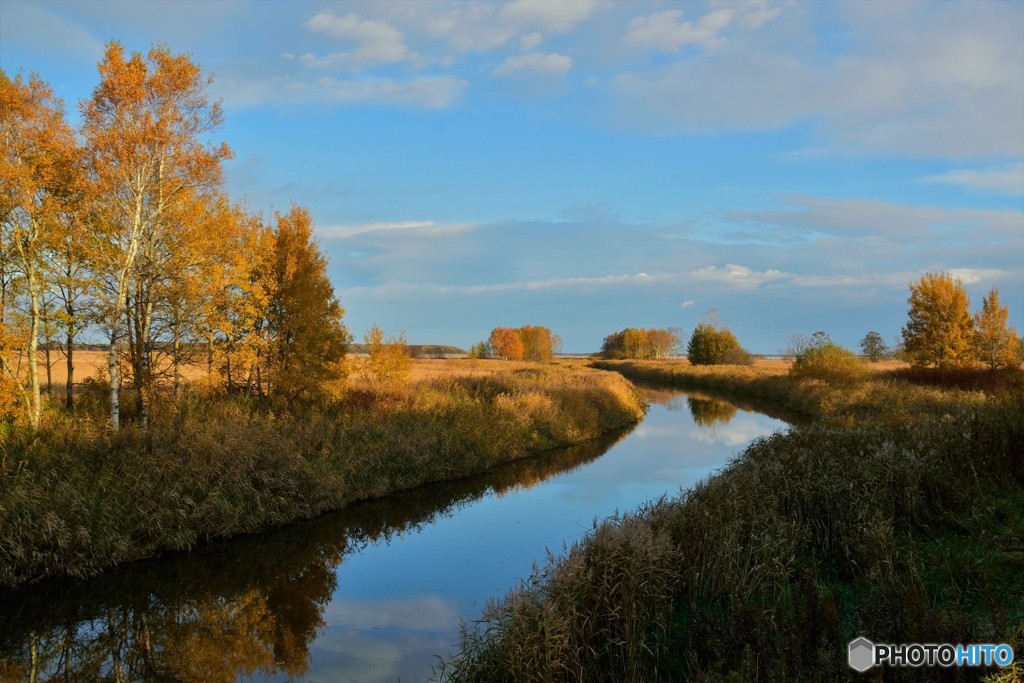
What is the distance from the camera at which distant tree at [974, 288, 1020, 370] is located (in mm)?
33875

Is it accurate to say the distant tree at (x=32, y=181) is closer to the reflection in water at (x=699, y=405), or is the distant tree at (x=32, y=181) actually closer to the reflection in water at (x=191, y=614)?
the reflection in water at (x=191, y=614)

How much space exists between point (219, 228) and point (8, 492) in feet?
29.9

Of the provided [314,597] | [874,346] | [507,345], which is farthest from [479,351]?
[314,597]

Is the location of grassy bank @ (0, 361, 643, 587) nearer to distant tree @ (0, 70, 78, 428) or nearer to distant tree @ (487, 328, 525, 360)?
distant tree @ (0, 70, 78, 428)

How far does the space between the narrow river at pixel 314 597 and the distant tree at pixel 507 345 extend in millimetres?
83136

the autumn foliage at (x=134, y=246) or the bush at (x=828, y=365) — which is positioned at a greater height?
the autumn foliage at (x=134, y=246)

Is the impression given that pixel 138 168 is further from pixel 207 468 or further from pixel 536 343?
pixel 536 343

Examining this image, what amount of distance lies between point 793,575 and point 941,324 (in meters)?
32.1

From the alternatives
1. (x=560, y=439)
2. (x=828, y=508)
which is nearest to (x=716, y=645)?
(x=828, y=508)

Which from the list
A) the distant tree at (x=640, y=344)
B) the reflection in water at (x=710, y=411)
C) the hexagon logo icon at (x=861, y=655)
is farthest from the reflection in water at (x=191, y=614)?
the distant tree at (x=640, y=344)

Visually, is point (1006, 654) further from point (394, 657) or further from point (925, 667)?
point (394, 657)

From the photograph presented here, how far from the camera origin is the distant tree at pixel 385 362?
78.3 ft

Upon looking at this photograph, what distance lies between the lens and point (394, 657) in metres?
8.34

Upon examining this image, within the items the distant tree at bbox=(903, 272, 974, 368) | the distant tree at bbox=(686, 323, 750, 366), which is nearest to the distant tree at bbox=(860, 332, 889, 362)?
the distant tree at bbox=(686, 323, 750, 366)
